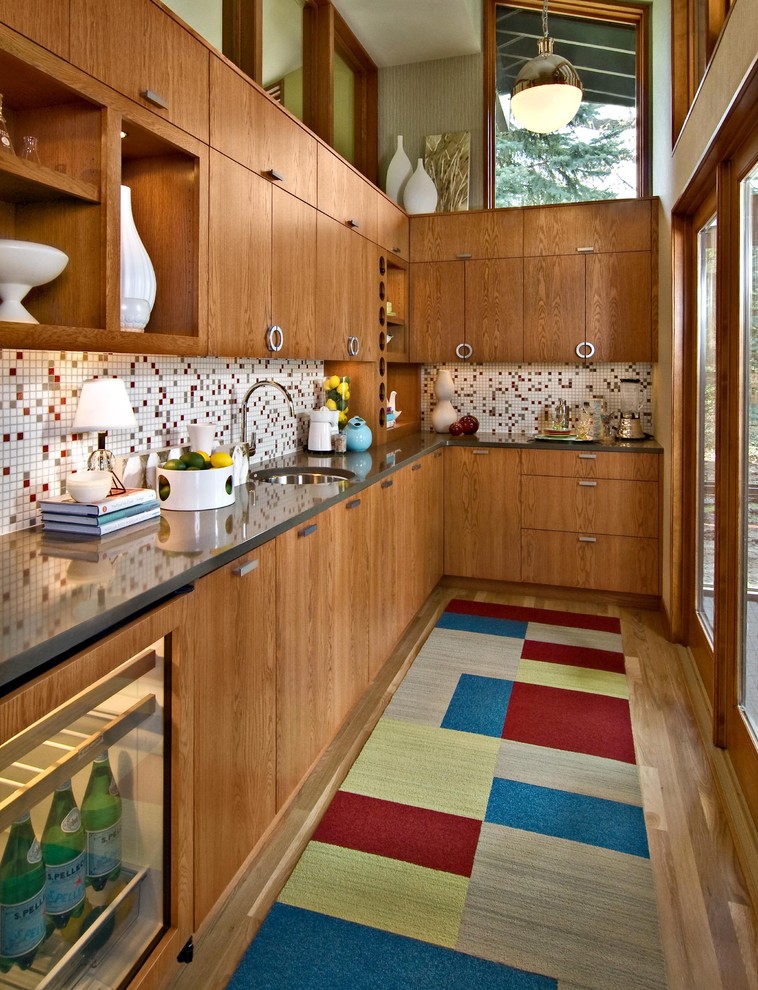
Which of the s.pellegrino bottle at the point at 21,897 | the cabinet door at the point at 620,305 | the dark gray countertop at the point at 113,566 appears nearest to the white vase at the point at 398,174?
the cabinet door at the point at 620,305

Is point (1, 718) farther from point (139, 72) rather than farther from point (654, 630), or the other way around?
point (654, 630)

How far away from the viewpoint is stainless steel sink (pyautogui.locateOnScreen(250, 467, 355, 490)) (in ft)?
9.95

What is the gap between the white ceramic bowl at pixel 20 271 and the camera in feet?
5.17

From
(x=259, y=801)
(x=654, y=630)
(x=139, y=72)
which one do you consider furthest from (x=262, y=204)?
(x=654, y=630)

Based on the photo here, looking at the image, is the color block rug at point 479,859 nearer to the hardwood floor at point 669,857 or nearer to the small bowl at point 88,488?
the hardwood floor at point 669,857

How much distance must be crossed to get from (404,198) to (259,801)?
156 inches

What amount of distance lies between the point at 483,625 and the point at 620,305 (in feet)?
6.79

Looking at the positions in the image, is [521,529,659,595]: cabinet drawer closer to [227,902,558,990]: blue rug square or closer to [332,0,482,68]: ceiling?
[227,902,558,990]: blue rug square

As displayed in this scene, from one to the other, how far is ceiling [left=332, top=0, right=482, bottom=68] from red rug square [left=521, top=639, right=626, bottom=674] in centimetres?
349

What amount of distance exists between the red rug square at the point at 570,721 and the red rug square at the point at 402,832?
0.62 m

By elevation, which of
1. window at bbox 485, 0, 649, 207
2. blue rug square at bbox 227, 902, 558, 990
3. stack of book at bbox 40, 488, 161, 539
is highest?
window at bbox 485, 0, 649, 207

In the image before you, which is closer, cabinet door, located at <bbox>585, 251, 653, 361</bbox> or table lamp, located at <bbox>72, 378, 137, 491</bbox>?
table lamp, located at <bbox>72, 378, 137, 491</bbox>

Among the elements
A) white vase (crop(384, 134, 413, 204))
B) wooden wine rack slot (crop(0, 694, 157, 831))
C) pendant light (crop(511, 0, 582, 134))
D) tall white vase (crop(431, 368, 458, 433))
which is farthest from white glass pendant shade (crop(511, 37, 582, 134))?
wooden wine rack slot (crop(0, 694, 157, 831))

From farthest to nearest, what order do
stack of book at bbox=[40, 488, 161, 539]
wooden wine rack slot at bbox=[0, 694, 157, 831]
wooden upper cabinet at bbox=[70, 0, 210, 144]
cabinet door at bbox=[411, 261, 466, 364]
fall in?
cabinet door at bbox=[411, 261, 466, 364] < stack of book at bbox=[40, 488, 161, 539] < wooden upper cabinet at bbox=[70, 0, 210, 144] < wooden wine rack slot at bbox=[0, 694, 157, 831]
